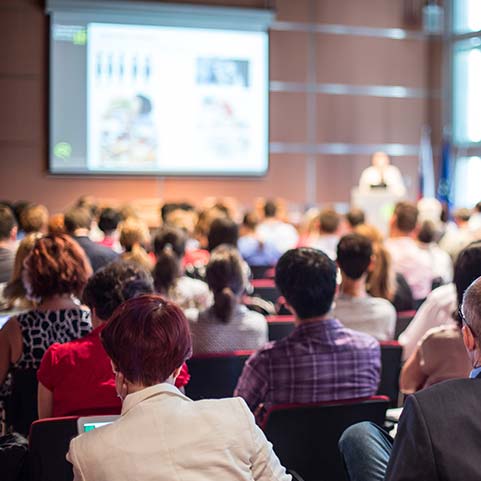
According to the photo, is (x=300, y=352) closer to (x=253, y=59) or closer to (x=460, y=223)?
(x=460, y=223)

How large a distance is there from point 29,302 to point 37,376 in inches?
56.5

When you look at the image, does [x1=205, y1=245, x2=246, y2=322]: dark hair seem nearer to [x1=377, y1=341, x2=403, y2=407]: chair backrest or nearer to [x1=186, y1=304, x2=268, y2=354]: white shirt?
[x1=186, y1=304, x2=268, y2=354]: white shirt

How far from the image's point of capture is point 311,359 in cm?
288

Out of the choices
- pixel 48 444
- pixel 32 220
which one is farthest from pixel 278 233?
pixel 48 444

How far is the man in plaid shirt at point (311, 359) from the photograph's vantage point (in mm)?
2869

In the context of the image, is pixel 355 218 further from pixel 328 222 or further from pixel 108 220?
pixel 108 220

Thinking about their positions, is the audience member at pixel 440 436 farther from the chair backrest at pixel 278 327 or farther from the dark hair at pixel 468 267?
the chair backrest at pixel 278 327

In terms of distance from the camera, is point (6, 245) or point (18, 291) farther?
point (6, 245)

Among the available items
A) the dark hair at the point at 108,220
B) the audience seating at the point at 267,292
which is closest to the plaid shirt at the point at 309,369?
the audience seating at the point at 267,292

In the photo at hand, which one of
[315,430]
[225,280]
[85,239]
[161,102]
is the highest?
[161,102]

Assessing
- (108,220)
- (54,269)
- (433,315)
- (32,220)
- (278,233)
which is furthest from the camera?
(278,233)

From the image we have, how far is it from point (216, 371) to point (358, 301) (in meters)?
0.93

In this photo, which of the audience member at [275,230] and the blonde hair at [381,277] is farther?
the audience member at [275,230]

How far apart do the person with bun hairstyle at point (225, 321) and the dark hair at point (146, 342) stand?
1799mm
